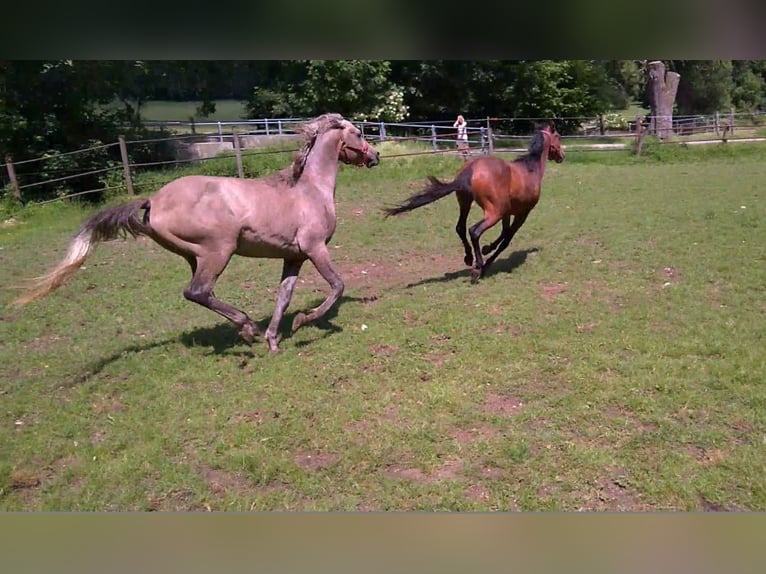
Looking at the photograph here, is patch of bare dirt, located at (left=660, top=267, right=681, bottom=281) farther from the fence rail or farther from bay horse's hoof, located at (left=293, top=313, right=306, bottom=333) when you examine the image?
the fence rail

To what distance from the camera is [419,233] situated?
10.9 meters

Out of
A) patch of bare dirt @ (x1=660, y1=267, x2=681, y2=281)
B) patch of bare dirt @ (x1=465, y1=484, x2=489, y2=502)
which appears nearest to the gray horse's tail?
patch of bare dirt @ (x1=465, y1=484, x2=489, y2=502)

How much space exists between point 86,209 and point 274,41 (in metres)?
14.8

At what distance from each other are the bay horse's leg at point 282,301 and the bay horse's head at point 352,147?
122cm

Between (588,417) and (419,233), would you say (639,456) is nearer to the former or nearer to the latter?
(588,417)

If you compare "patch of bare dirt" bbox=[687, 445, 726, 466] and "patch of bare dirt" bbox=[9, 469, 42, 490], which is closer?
"patch of bare dirt" bbox=[687, 445, 726, 466]

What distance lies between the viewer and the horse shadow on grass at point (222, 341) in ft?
19.0

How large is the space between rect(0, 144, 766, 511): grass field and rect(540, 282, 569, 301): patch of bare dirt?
1.8 inches

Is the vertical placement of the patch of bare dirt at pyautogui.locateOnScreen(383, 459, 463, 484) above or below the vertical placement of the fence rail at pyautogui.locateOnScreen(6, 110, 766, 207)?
below

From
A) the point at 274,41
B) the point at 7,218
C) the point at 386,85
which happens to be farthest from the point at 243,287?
the point at 386,85

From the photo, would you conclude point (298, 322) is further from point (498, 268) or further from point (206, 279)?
point (498, 268)

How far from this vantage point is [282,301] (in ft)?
19.9

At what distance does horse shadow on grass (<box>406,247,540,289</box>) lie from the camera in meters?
8.06

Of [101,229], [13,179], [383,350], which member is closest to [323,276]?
[383,350]
